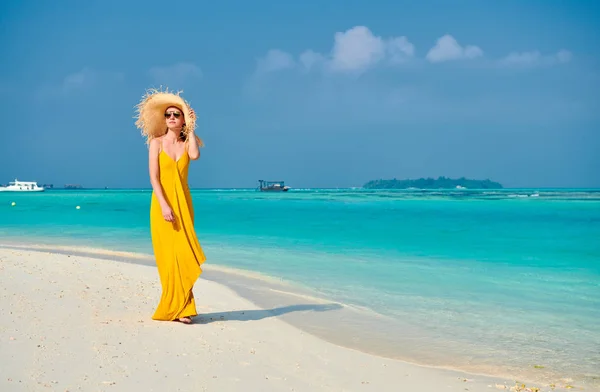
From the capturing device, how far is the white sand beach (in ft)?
12.3

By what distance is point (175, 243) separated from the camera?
5.38 m

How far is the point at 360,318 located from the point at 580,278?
23.3ft

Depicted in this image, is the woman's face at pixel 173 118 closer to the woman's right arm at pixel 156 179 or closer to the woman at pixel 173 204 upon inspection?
the woman at pixel 173 204

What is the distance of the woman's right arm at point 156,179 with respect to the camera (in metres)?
5.24

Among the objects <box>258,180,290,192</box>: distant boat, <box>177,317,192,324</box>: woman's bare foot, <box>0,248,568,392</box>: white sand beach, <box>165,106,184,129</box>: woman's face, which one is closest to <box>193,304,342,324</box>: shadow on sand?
<box>0,248,568,392</box>: white sand beach

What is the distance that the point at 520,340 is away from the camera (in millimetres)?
6148

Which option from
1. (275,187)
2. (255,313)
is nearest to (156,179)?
(255,313)

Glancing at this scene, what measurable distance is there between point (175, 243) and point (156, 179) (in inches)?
25.2

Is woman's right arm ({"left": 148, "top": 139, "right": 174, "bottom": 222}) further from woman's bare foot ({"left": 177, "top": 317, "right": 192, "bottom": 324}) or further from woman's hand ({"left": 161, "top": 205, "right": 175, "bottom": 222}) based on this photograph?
woman's bare foot ({"left": 177, "top": 317, "right": 192, "bottom": 324})

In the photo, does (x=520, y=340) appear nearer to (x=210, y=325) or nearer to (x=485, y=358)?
(x=485, y=358)

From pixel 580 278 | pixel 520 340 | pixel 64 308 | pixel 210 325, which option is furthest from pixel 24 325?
pixel 580 278

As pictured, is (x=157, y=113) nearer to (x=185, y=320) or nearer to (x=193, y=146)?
(x=193, y=146)

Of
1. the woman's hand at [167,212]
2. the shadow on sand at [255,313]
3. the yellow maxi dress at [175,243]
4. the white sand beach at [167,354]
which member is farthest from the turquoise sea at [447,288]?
the woman's hand at [167,212]

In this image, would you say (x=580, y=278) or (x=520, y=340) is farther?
(x=580, y=278)
